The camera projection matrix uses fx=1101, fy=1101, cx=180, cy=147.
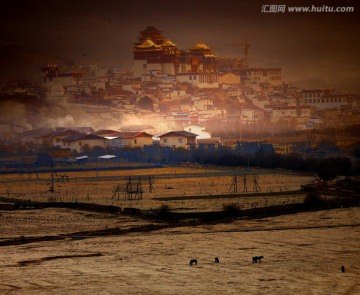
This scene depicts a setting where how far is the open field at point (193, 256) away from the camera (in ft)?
43.4

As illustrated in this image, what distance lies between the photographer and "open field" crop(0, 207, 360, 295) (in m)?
13.2

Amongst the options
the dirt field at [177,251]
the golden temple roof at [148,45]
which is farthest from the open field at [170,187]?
the golden temple roof at [148,45]

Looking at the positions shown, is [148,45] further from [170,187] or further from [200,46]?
[170,187]

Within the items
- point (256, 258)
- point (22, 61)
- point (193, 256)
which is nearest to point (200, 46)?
point (22, 61)

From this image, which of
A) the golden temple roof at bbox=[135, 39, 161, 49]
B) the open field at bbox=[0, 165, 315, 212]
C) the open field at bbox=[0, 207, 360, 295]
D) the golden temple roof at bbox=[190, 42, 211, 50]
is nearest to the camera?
the open field at bbox=[0, 207, 360, 295]

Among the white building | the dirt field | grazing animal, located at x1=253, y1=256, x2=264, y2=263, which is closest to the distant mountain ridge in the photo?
the white building

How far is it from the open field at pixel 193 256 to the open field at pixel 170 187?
2707 mm

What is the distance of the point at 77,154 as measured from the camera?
132 ft

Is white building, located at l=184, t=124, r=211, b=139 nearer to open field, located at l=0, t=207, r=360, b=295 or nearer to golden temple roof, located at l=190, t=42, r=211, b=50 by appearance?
golden temple roof, located at l=190, t=42, r=211, b=50

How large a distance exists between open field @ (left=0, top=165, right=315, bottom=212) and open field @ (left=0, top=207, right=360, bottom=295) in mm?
2707

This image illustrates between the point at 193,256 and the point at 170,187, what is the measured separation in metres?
10.4

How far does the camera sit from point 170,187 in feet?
84.4

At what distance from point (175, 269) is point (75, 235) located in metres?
3.90

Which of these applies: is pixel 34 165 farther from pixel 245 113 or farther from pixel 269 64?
pixel 269 64
